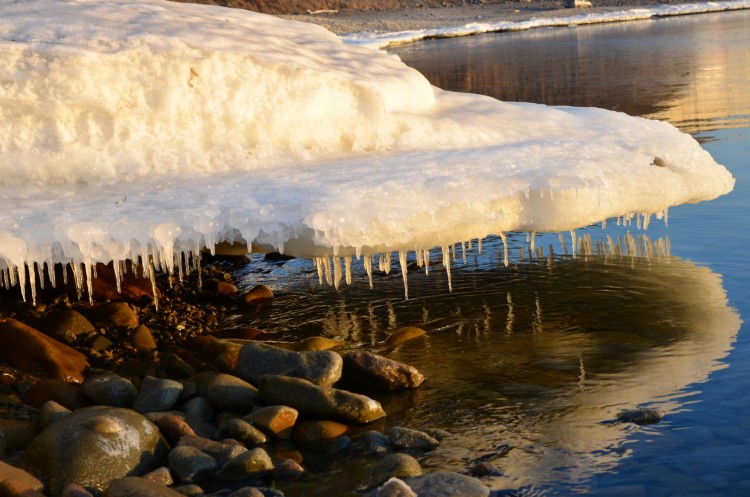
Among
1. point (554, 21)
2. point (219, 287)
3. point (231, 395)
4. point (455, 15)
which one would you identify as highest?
point (455, 15)

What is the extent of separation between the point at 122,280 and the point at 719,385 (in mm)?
4226

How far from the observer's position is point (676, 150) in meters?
7.50

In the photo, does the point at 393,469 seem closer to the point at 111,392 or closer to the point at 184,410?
the point at 184,410

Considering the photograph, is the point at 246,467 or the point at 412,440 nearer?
the point at 246,467

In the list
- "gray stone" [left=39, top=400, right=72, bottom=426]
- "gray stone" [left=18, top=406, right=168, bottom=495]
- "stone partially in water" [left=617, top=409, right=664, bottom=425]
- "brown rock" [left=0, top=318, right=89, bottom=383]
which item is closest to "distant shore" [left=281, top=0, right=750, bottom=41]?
"brown rock" [left=0, top=318, right=89, bottom=383]

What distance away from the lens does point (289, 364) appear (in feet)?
19.7

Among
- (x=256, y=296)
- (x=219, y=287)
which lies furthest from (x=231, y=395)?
(x=219, y=287)

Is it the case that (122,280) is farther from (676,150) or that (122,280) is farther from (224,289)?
(676,150)

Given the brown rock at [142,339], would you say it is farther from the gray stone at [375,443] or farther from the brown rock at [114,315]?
the gray stone at [375,443]

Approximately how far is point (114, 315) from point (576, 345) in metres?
3.06

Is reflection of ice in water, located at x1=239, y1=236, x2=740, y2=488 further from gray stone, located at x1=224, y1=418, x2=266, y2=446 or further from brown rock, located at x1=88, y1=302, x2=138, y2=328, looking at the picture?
brown rock, located at x1=88, y1=302, x2=138, y2=328

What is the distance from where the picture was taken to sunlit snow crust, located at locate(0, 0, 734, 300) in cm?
607

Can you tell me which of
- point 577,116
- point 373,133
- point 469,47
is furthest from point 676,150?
point 469,47

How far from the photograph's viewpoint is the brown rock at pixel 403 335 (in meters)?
6.88
